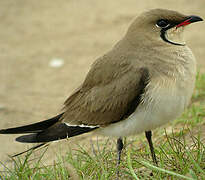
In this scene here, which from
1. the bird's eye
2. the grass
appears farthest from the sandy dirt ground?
the bird's eye

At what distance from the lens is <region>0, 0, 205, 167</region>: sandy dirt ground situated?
→ 19.9 feet

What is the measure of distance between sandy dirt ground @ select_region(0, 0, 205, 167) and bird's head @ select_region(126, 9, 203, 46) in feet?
6.42

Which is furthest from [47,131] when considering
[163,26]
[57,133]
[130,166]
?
[163,26]

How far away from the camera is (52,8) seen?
30.1ft

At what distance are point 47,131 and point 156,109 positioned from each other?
98cm

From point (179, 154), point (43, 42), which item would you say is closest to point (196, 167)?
point (179, 154)

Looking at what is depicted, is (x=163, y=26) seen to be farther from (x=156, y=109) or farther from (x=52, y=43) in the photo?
(x=52, y=43)

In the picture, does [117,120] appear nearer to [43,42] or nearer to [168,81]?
[168,81]

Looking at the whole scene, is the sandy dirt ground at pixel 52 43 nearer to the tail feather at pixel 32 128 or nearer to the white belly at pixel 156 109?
the tail feather at pixel 32 128

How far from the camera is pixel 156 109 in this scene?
3.01 meters

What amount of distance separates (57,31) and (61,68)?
1.47 m

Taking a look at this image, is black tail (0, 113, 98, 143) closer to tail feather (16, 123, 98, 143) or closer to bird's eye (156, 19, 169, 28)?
tail feather (16, 123, 98, 143)

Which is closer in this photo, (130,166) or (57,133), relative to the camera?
(130,166)

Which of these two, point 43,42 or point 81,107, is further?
point 43,42
